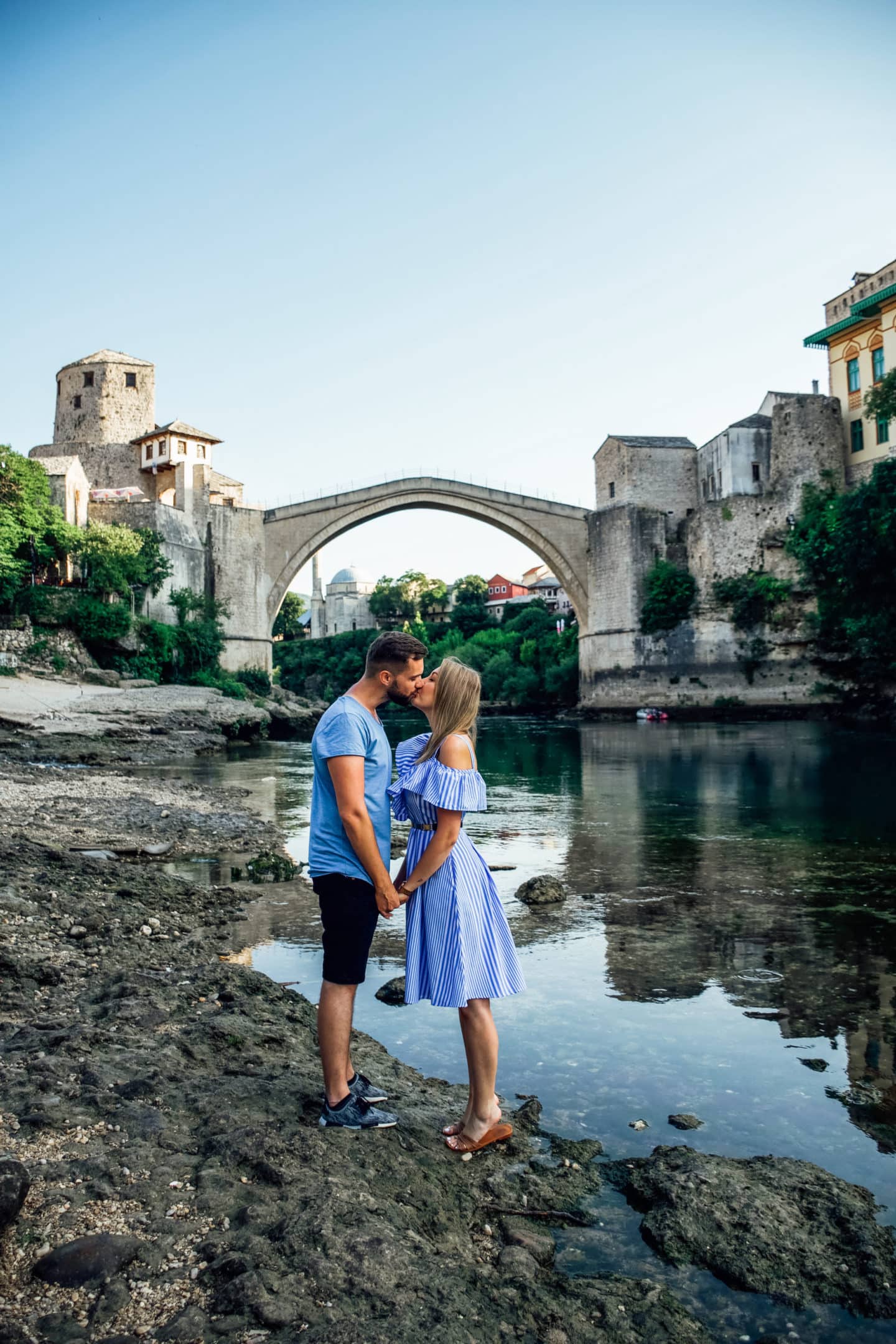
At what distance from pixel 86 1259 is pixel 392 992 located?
7.70ft

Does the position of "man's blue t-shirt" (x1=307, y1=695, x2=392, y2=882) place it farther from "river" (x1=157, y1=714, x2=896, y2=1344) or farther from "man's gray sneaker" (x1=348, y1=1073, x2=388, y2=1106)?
"river" (x1=157, y1=714, x2=896, y2=1344)

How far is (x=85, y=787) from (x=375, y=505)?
30.1 m

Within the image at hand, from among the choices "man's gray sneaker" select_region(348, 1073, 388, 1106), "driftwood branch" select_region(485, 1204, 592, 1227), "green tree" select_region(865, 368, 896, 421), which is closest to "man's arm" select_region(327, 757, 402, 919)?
"man's gray sneaker" select_region(348, 1073, 388, 1106)

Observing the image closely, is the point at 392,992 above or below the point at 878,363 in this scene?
below

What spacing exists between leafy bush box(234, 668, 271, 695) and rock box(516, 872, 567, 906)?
29.8 meters

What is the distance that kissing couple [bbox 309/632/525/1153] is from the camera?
8.77ft

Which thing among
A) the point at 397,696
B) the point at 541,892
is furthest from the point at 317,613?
the point at 397,696

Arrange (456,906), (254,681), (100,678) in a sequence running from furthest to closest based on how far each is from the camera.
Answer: (254,681), (100,678), (456,906)

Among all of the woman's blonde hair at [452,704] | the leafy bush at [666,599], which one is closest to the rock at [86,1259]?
the woman's blonde hair at [452,704]

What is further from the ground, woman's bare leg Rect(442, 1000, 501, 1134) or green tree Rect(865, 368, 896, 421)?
green tree Rect(865, 368, 896, 421)

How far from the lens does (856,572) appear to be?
24.5 metres

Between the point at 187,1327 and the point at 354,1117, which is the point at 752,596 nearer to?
the point at 354,1117

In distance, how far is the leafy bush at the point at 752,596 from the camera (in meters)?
34.3

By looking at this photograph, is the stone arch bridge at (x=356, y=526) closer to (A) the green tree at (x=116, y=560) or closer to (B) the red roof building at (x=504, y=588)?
(A) the green tree at (x=116, y=560)
